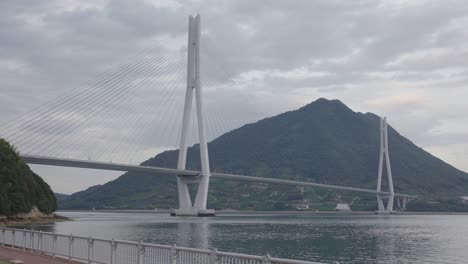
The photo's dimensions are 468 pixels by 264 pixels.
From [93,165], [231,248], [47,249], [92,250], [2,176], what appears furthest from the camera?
[93,165]

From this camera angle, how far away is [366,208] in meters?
199

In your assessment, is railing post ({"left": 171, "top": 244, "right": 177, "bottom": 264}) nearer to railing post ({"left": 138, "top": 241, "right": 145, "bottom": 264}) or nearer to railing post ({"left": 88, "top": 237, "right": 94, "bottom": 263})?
railing post ({"left": 138, "top": 241, "right": 145, "bottom": 264})

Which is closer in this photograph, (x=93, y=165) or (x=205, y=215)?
(x=93, y=165)

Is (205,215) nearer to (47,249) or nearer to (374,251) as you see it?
(374,251)

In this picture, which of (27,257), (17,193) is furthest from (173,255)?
(17,193)

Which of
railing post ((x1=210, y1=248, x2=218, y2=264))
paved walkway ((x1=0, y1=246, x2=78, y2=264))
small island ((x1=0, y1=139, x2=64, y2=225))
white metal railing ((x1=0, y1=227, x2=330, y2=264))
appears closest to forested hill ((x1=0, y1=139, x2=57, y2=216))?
small island ((x1=0, y1=139, x2=64, y2=225))

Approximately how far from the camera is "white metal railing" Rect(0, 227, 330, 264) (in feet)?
42.1

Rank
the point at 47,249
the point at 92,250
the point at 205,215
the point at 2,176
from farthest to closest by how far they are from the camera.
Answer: the point at 205,215
the point at 2,176
the point at 47,249
the point at 92,250

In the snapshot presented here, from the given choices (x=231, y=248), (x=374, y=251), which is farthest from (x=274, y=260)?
(x=374, y=251)

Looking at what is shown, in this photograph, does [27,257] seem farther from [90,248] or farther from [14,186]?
[14,186]

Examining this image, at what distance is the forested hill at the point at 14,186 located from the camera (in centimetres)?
6938

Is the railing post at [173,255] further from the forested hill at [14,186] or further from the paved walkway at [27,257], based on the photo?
the forested hill at [14,186]

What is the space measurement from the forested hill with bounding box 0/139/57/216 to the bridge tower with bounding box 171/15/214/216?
19584 millimetres

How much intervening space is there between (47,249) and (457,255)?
28001 millimetres
